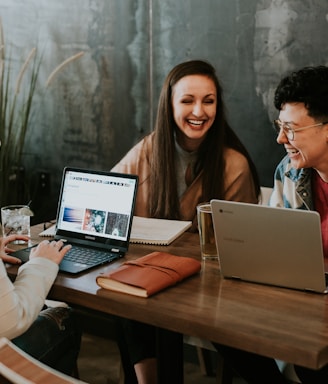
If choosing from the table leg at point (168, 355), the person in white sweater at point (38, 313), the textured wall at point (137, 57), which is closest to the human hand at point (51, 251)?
the person in white sweater at point (38, 313)

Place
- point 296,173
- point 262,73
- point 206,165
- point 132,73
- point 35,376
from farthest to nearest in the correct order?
point 132,73
point 262,73
point 206,165
point 296,173
point 35,376

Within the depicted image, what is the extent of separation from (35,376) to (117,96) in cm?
251

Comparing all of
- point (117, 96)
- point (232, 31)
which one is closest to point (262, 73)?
point (232, 31)

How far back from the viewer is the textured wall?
3.11 meters

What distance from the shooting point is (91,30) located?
3670mm

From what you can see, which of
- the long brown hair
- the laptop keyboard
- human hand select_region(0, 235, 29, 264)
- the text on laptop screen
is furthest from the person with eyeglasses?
human hand select_region(0, 235, 29, 264)

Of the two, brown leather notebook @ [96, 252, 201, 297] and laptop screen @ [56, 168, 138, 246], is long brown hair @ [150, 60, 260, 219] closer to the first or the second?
laptop screen @ [56, 168, 138, 246]

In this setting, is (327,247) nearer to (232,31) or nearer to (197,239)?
(197,239)

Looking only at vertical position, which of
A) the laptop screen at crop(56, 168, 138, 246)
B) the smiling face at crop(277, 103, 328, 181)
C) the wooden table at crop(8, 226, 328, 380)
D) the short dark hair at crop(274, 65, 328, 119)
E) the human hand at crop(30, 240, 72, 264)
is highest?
the short dark hair at crop(274, 65, 328, 119)

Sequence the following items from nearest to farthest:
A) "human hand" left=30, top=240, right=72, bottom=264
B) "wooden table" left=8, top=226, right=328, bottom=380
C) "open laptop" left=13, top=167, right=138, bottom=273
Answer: "wooden table" left=8, top=226, right=328, bottom=380
"human hand" left=30, top=240, right=72, bottom=264
"open laptop" left=13, top=167, right=138, bottom=273

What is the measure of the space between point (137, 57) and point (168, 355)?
200 cm

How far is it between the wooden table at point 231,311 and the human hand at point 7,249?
6 cm

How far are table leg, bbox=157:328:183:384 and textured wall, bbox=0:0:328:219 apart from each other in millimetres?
1522

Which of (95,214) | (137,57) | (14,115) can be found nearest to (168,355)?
(95,214)
